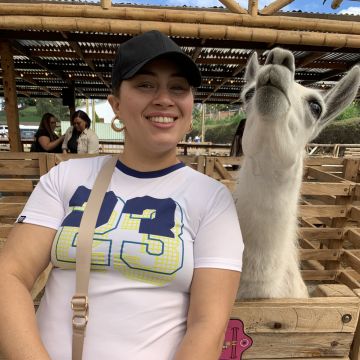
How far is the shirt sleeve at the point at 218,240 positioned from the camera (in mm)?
1004

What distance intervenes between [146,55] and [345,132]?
30.0m

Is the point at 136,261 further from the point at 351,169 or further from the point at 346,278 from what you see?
the point at 351,169

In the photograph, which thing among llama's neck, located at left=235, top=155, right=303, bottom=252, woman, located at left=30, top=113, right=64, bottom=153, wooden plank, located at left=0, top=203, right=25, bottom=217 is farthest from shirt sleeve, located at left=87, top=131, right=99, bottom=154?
llama's neck, located at left=235, top=155, right=303, bottom=252

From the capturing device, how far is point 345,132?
1066 inches

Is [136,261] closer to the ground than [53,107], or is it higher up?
higher up

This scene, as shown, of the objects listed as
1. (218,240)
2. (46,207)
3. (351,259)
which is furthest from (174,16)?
(351,259)

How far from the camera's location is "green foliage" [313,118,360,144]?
2652 centimetres

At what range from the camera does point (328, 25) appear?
3.62m

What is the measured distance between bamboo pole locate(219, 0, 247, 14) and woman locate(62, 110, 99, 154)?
3092 mm

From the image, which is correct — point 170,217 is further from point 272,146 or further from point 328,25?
point 328,25

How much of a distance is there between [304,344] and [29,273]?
1.14 metres

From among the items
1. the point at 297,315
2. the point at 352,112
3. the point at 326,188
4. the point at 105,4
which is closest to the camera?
the point at 297,315

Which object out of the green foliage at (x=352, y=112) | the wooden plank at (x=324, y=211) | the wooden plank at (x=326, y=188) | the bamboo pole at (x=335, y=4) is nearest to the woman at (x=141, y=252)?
the wooden plank at (x=326, y=188)

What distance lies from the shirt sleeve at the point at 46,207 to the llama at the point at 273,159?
0.82m
